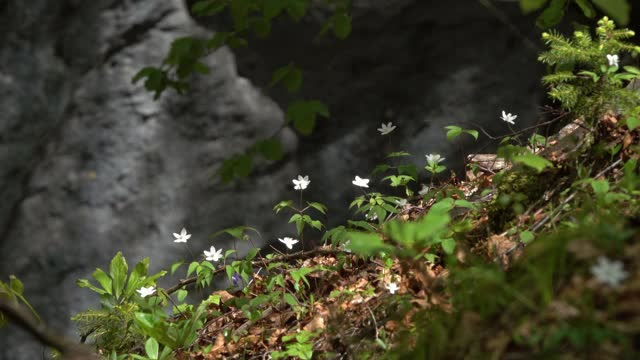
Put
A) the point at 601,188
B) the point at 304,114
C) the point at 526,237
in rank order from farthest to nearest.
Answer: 1. the point at 526,237
2. the point at 601,188
3. the point at 304,114

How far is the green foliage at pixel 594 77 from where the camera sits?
2.41 meters

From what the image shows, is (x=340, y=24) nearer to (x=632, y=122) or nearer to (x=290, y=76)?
(x=290, y=76)

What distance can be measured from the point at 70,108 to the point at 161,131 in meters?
0.53

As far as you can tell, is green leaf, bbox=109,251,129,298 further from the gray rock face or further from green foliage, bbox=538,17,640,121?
green foliage, bbox=538,17,640,121

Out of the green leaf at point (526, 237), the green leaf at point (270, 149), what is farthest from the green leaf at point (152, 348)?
the green leaf at point (526, 237)

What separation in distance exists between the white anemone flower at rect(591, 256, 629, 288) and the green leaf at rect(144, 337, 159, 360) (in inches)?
69.7

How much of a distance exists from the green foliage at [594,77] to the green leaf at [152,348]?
187cm

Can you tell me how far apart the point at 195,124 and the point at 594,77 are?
2.09 m

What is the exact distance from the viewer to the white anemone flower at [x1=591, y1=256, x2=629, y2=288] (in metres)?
1.21

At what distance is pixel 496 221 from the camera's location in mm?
2490

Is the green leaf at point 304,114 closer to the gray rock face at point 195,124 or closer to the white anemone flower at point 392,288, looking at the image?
the white anemone flower at point 392,288

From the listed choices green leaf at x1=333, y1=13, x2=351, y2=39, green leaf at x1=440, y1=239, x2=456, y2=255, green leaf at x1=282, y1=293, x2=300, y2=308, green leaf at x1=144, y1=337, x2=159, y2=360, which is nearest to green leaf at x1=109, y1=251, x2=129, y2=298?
green leaf at x1=144, y1=337, x2=159, y2=360

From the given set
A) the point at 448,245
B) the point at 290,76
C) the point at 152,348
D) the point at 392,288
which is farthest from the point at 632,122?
the point at 152,348

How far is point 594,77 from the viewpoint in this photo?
241 centimetres
